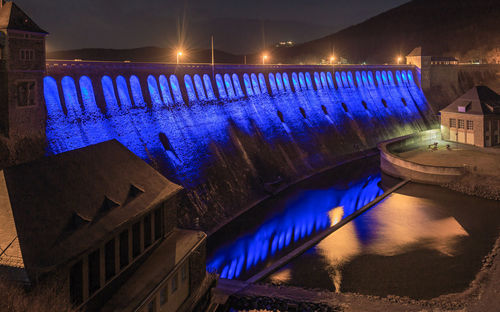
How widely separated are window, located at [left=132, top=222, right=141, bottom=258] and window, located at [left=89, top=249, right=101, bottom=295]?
6.44 feet

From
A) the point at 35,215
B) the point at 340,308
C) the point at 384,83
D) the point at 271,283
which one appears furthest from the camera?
the point at 384,83

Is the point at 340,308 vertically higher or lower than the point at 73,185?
lower

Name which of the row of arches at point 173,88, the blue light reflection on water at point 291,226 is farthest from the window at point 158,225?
the row of arches at point 173,88

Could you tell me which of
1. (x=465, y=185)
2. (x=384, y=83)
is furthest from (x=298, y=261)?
(x=384, y=83)

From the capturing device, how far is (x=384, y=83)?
5916 centimetres

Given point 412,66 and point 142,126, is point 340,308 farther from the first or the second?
point 412,66

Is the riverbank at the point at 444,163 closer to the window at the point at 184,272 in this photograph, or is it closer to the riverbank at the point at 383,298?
the riverbank at the point at 383,298

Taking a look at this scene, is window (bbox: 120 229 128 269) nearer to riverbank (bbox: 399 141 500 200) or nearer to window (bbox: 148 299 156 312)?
window (bbox: 148 299 156 312)

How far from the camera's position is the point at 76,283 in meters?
10.8

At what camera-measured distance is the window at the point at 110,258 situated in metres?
12.1

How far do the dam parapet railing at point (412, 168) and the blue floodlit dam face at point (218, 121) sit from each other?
4629 millimetres

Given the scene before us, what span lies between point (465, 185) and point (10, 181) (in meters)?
31.1

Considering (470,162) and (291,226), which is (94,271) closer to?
(291,226)

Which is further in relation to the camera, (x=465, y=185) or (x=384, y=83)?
(x=384, y=83)
